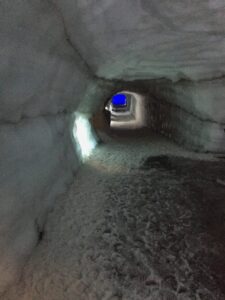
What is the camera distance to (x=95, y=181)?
4.35 m

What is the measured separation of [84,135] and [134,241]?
376cm

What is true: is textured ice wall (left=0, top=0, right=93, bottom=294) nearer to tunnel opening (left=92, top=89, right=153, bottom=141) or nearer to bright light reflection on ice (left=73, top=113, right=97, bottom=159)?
bright light reflection on ice (left=73, top=113, right=97, bottom=159)

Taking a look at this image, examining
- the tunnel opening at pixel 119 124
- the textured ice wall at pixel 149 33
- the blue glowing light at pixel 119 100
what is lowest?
the blue glowing light at pixel 119 100

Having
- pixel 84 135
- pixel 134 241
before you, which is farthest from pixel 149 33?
pixel 84 135

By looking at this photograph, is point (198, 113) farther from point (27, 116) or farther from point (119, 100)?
point (119, 100)

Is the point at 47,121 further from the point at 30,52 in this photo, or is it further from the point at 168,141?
the point at 168,141

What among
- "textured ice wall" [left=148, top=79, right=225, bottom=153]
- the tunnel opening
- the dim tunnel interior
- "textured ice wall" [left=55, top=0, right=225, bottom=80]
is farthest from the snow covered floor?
the tunnel opening

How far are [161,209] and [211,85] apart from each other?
2447 millimetres

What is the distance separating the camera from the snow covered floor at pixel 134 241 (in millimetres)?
2154

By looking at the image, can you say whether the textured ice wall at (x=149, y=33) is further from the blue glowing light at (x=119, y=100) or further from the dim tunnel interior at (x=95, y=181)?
the blue glowing light at (x=119, y=100)

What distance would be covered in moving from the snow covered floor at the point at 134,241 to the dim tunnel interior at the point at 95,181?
1cm

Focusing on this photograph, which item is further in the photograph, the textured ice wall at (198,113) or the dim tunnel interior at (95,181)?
the textured ice wall at (198,113)

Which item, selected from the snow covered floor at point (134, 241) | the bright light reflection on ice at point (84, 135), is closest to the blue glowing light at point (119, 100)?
the bright light reflection on ice at point (84, 135)

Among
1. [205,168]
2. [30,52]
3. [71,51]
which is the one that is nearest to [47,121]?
[71,51]
